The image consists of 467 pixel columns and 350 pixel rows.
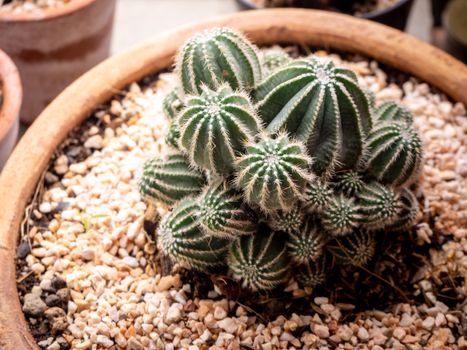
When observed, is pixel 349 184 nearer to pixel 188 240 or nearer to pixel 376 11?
pixel 188 240

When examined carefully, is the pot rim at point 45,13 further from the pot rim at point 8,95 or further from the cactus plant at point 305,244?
the cactus plant at point 305,244

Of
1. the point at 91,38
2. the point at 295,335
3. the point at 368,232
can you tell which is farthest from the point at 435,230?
the point at 91,38

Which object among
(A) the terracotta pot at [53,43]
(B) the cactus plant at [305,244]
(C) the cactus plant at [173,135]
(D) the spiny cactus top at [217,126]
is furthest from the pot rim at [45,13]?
(B) the cactus plant at [305,244]

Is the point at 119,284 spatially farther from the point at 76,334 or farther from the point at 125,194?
the point at 125,194

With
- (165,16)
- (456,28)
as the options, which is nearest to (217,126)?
(456,28)

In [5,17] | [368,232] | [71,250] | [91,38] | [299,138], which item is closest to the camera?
[299,138]

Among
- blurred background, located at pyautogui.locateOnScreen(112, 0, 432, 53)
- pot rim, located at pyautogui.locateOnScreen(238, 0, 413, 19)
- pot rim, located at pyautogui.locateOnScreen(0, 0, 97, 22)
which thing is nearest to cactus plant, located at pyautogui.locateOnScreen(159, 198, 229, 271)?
pot rim, located at pyautogui.locateOnScreen(0, 0, 97, 22)
